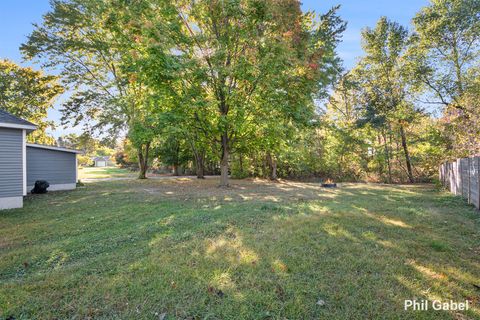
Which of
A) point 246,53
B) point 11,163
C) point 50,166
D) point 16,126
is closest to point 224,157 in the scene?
point 246,53

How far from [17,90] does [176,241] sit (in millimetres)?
22212

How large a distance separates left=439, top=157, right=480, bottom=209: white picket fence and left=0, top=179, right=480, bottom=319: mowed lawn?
1474 millimetres

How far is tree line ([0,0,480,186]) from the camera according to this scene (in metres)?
10.3

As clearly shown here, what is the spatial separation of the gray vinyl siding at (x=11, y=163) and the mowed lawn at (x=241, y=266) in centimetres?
293

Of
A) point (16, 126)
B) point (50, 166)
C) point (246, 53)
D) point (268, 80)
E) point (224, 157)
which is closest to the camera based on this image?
point (16, 126)

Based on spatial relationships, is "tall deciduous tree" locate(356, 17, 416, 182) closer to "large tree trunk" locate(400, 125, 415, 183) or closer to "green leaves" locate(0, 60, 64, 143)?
"large tree trunk" locate(400, 125, 415, 183)

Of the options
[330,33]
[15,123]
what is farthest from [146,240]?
[330,33]

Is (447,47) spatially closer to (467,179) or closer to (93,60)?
(467,179)

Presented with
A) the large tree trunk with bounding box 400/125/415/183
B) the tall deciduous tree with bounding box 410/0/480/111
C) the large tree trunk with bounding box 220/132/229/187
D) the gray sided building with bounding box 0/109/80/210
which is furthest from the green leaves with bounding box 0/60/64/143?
the tall deciduous tree with bounding box 410/0/480/111

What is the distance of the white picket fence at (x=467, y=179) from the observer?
21.6 feet

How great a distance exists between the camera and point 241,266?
308 centimetres

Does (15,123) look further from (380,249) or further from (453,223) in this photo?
(453,223)

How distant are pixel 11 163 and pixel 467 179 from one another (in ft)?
49.6

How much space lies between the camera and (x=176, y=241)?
4.08 meters
